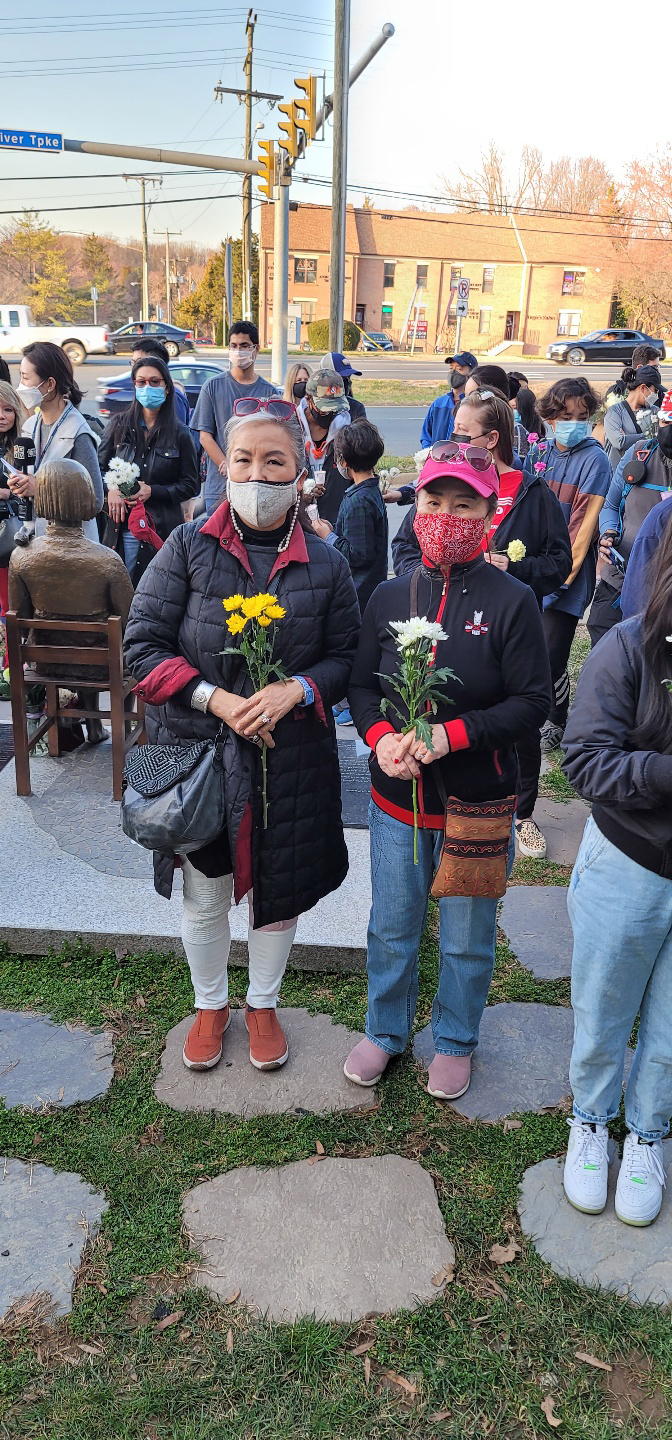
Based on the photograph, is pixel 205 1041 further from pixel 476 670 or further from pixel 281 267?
pixel 281 267

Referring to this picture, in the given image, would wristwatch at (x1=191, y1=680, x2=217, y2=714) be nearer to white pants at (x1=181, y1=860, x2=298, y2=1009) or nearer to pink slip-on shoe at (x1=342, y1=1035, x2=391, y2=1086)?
white pants at (x1=181, y1=860, x2=298, y2=1009)

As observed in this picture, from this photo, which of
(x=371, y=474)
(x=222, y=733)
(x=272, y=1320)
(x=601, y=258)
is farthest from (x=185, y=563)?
(x=601, y=258)

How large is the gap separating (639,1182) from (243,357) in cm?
561

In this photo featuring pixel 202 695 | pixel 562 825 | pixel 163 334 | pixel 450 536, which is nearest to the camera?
pixel 450 536

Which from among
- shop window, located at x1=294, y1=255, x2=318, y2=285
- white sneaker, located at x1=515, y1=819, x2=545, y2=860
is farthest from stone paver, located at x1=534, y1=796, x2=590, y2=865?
shop window, located at x1=294, y1=255, x2=318, y2=285

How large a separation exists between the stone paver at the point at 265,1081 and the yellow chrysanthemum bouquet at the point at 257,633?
0.86 m

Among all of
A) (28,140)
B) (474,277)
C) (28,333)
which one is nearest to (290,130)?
(28,140)

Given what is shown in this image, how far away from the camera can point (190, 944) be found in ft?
9.74

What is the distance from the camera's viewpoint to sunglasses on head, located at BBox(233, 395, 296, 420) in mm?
2748

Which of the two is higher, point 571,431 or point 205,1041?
point 571,431

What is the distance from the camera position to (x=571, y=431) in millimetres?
5371

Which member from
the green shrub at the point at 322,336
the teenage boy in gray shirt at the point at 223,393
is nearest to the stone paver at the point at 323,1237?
the teenage boy in gray shirt at the point at 223,393

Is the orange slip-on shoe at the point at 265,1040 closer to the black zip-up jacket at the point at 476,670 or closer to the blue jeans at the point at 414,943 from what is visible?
the blue jeans at the point at 414,943

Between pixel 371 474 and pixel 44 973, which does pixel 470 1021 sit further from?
pixel 371 474
